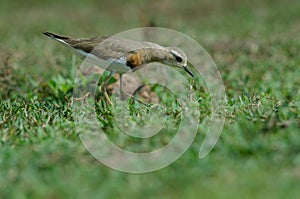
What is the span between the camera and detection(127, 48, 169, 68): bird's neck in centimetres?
607

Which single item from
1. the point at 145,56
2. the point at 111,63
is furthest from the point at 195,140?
the point at 145,56

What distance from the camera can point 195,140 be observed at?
4141 millimetres

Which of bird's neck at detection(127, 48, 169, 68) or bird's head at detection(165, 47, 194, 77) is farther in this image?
bird's head at detection(165, 47, 194, 77)

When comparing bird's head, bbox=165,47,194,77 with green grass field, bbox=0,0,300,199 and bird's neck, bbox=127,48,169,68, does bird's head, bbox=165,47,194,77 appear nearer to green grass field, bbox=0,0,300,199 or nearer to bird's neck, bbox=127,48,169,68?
bird's neck, bbox=127,48,169,68

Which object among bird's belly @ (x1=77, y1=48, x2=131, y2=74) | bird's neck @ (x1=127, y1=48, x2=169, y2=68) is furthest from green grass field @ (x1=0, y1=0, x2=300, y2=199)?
bird's neck @ (x1=127, y1=48, x2=169, y2=68)

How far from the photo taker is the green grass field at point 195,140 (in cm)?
347

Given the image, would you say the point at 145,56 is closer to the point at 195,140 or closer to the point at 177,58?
the point at 177,58

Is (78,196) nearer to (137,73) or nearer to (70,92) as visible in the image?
(70,92)

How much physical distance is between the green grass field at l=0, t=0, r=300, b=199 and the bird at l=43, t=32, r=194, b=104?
527 millimetres

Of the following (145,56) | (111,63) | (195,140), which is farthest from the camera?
(145,56)

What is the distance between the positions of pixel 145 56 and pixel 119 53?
37cm

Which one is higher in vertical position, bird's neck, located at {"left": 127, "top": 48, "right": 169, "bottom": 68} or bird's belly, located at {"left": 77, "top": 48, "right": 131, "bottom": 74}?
bird's neck, located at {"left": 127, "top": 48, "right": 169, "bottom": 68}

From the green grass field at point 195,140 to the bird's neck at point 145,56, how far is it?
0.79 meters

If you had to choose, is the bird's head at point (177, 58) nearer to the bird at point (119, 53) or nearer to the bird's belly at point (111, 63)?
the bird at point (119, 53)
